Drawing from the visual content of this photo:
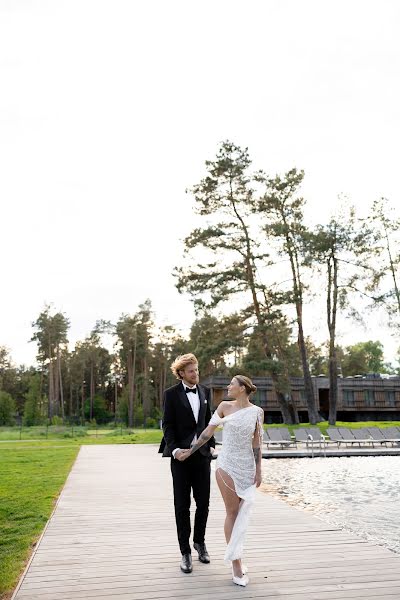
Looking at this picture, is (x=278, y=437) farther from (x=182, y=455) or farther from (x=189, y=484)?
(x=182, y=455)

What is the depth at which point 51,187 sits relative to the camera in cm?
1714

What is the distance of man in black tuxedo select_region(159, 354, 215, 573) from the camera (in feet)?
17.2

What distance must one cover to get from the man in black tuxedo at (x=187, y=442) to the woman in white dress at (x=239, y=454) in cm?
30

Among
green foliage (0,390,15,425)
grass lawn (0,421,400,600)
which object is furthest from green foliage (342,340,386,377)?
grass lawn (0,421,400,600)

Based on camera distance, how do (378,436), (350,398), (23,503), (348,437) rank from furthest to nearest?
(350,398) < (378,436) < (348,437) < (23,503)

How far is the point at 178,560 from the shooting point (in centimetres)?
547

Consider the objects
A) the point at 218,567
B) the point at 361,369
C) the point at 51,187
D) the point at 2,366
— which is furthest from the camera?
the point at 2,366

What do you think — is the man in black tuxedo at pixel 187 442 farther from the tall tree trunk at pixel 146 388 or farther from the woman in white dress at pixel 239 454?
the tall tree trunk at pixel 146 388

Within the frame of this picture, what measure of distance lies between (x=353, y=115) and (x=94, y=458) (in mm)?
13207

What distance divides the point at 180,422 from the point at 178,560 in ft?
4.35

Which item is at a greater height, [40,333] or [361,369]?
[40,333]

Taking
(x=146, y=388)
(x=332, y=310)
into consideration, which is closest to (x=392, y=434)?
(x=332, y=310)

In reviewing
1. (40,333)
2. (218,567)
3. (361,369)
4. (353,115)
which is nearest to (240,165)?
(353,115)

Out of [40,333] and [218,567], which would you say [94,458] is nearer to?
[218,567]
